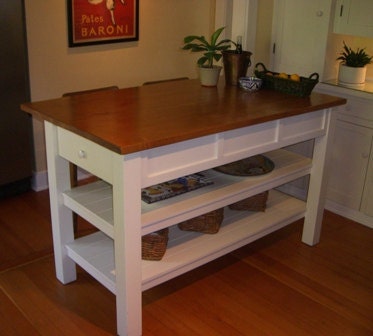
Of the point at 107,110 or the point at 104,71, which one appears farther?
the point at 104,71

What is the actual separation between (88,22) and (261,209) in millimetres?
1834

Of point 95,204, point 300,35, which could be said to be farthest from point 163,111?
point 300,35

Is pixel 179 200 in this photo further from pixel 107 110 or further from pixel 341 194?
pixel 341 194

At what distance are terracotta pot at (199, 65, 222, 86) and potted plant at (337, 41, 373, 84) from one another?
1010 mm

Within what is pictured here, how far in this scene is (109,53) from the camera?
12.6ft

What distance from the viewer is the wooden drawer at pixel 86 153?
2.05 metres

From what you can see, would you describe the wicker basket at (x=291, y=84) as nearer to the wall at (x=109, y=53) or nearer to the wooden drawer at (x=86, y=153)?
the wooden drawer at (x=86, y=153)

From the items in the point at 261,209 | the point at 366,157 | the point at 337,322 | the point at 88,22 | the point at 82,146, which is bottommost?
the point at 337,322

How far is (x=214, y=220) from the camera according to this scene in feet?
8.67

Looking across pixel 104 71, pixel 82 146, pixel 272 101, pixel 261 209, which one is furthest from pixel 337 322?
pixel 104 71

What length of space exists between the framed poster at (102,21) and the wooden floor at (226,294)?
1388 millimetres

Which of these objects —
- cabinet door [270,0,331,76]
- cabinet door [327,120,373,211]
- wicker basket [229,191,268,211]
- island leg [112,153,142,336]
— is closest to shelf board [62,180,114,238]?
island leg [112,153,142,336]

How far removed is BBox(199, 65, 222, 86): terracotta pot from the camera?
288 cm

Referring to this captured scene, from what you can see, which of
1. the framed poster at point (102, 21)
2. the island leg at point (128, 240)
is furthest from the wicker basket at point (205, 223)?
the framed poster at point (102, 21)
